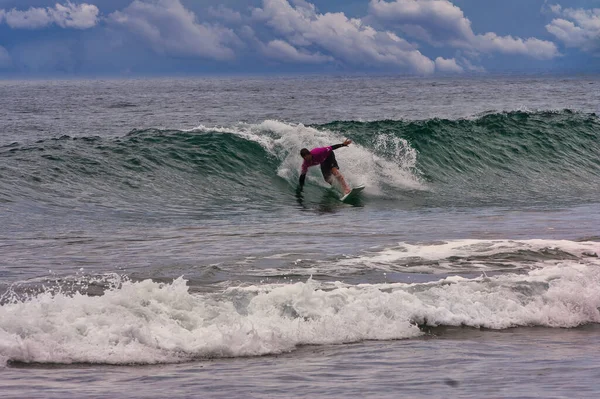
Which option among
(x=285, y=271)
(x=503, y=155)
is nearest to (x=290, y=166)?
(x=503, y=155)

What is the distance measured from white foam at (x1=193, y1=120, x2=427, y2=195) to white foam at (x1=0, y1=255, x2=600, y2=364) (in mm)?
11050

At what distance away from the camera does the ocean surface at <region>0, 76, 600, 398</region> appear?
6.54 meters

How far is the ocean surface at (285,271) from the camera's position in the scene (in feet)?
21.5

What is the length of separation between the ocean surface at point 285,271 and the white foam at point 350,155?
8 cm

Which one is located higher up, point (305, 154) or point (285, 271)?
point (305, 154)

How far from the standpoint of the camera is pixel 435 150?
2509cm

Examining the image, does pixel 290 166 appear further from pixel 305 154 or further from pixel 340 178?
pixel 340 178

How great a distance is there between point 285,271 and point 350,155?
12549mm

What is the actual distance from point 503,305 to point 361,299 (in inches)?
59.6

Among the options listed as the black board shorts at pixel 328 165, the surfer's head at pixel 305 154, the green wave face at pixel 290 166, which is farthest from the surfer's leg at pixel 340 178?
the surfer's head at pixel 305 154

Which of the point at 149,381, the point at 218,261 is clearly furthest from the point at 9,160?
the point at 149,381

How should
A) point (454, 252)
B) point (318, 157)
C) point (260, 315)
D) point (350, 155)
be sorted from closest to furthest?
point (260, 315) → point (454, 252) → point (318, 157) → point (350, 155)

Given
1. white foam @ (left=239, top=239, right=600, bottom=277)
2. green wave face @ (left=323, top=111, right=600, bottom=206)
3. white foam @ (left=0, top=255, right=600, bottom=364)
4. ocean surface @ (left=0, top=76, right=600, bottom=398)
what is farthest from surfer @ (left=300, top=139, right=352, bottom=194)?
white foam @ (left=0, top=255, right=600, bottom=364)

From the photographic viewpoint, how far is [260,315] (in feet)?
26.4
